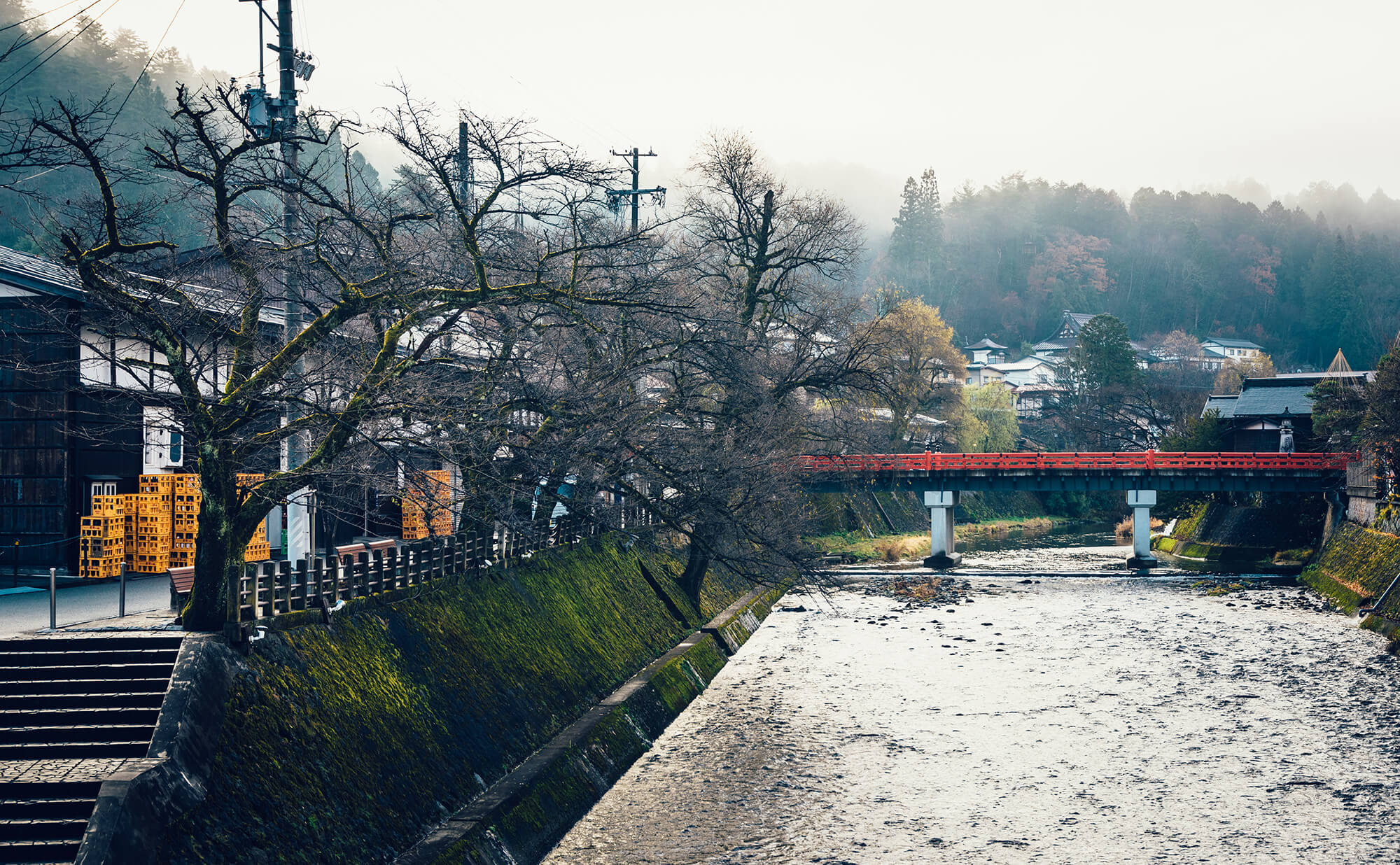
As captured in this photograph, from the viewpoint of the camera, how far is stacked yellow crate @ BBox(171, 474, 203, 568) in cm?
2085

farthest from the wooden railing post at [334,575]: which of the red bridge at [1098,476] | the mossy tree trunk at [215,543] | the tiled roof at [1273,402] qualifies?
the tiled roof at [1273,402]

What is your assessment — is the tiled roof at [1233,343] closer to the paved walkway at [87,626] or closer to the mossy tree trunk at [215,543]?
the paved walkway at [87,626]

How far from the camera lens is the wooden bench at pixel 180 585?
14586mm

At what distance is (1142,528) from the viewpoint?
152 feet

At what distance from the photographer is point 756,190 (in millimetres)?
32406

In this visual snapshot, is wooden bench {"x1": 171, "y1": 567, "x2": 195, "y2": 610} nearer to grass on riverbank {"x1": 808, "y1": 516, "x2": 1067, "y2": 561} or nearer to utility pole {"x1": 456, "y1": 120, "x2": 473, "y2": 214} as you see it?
utility pole {"x1": 456, "y1": 120, "x2": 473, "y2": 214}

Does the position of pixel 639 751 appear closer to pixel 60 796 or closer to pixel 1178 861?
pixel 1178 861

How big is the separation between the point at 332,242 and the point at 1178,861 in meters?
15.3

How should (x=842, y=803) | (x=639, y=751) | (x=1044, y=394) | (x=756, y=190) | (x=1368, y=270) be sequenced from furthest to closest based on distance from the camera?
(x=1368, y=270) < (x=1044, y=394) < (x=756, y=190) < (x=639, y=751) < (x=842, y=803)

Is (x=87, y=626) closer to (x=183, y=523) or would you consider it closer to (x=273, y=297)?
(x=273, y=297)

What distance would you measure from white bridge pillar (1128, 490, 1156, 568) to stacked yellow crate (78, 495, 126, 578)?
38.1 metres

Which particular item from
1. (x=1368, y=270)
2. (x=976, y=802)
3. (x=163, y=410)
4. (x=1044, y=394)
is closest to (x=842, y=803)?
(x=976, y=802)

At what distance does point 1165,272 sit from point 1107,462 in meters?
103

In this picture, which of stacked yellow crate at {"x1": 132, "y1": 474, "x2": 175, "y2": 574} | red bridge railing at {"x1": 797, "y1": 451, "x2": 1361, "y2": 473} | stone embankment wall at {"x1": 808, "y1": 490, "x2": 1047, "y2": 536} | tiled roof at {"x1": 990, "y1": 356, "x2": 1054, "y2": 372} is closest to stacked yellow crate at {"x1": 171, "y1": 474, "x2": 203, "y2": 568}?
stacked yellow crate at {"x1": 132, "y1": 474, "x2": 175, "y2": 574}
